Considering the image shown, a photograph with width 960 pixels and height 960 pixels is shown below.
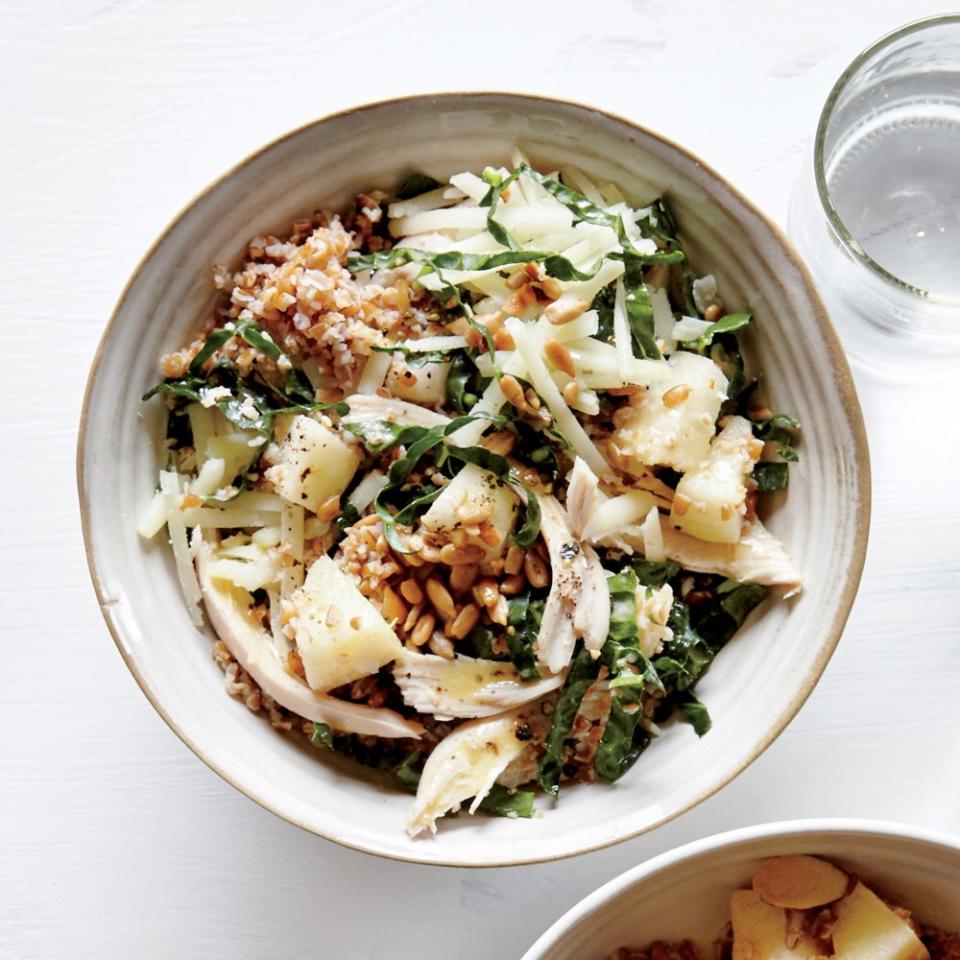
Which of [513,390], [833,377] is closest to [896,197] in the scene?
[833,377]

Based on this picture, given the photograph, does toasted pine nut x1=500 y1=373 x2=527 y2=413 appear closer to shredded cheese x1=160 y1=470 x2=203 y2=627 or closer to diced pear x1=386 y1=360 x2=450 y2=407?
diced pear x1=386 y1=360 x2=450 y2=407

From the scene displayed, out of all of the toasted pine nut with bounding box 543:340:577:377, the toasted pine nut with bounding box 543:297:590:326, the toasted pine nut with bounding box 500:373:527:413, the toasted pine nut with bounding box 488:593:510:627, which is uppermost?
the toasted pine nut with bounding box 543:297:590:326

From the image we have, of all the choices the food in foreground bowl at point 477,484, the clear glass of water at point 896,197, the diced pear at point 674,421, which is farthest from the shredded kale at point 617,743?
the clear glass of water at point 896,197

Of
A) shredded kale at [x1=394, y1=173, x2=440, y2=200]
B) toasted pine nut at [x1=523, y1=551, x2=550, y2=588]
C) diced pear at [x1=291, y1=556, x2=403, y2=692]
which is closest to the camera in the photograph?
diced pear at [x1=291, y1=556, x2=403, y2=692]

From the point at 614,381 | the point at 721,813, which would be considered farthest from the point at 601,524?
the point at 721,813

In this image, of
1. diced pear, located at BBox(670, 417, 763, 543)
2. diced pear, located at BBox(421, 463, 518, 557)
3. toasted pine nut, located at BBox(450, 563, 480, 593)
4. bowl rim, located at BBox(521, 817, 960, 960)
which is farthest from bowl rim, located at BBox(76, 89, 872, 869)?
diced pear, located at BBox(421, 463, 518, 557)

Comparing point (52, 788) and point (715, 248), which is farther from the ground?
point (715, 248)

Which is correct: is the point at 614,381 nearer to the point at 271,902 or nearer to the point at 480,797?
the point at 480,797
